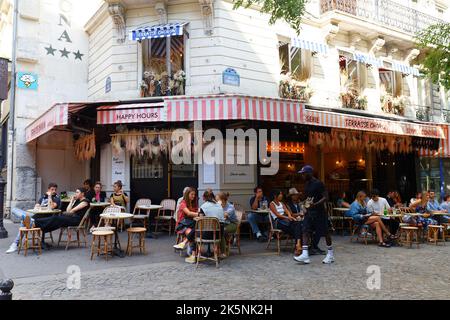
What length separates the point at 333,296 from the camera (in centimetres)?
488

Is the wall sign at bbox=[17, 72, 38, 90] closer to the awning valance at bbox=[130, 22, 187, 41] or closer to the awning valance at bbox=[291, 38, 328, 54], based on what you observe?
the awning valance at bbox=[130, 22, 187, 41]

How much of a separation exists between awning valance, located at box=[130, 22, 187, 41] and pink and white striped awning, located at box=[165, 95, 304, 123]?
242 cm

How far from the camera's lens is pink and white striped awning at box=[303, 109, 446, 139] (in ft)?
32.8

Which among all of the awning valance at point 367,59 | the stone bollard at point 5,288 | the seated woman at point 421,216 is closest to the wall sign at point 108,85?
the awning valance at point 367,59

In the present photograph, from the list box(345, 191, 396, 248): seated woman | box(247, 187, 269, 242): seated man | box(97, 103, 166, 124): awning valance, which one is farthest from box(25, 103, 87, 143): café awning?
box(345, 191, 396, 248): seated woman

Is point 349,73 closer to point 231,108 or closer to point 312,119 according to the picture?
point 312,119

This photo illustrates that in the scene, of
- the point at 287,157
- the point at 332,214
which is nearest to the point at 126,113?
the point at 287,157

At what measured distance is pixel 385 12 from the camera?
44.8 feet

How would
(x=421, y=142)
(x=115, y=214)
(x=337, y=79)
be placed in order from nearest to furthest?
(x=115, y=214), (x=337, y=79), (x=421, y=142)

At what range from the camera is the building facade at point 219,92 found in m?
10.3

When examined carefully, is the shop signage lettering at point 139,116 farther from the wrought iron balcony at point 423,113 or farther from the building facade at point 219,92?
the wrought iron balcony at point 423,113

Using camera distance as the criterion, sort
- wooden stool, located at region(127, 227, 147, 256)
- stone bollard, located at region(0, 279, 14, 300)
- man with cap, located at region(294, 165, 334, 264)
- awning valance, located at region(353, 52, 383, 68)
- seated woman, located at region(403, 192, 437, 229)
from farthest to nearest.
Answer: awning valance, located at region(353, 52, 383, 68) < seated woman, located at region(403, 192, 437, 229) < wooden stool, located at region(127, 227, 147, 256) < man with cap, located at region(294, 165, 334, 264) < stone bollard, located at region(0, 279, 14, 300)
